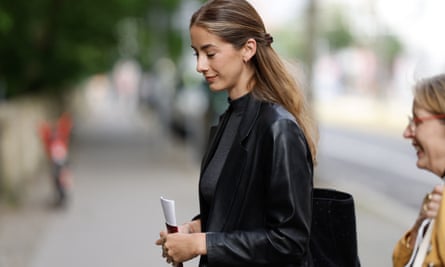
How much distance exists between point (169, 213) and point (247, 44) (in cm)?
58

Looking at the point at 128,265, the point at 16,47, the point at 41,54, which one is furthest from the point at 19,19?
the point at 128,265

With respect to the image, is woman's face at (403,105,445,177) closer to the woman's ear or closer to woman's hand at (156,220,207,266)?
the woman's ear

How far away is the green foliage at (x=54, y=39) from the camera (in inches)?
850

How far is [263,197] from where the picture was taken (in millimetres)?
2463

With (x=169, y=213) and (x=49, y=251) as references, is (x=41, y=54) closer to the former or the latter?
(x=49, y=251)

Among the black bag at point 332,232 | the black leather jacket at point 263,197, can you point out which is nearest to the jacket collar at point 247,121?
the black leather jacket at point 263,197

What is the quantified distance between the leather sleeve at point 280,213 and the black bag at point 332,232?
23 cm

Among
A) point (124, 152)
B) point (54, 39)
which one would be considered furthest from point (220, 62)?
point (54, 39)

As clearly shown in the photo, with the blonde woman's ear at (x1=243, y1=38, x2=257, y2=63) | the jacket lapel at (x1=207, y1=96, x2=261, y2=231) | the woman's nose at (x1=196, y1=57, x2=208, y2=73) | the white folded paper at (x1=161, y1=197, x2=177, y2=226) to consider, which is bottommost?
the white folded paper at (x1=161, y1=197, x2=177, y2=226)

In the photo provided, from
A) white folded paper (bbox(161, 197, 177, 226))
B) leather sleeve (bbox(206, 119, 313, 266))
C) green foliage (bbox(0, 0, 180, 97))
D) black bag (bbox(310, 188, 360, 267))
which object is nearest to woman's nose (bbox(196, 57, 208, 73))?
leather sleeve (bbox(206, 119, 313, 266))

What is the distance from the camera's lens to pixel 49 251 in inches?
344

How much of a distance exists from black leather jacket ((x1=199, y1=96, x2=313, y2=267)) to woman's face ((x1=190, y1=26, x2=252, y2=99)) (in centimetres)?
11

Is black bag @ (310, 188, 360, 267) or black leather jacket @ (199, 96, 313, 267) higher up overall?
black leather jacket @ (199, 96, 313, 267)

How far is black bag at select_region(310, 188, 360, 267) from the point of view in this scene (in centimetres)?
268
